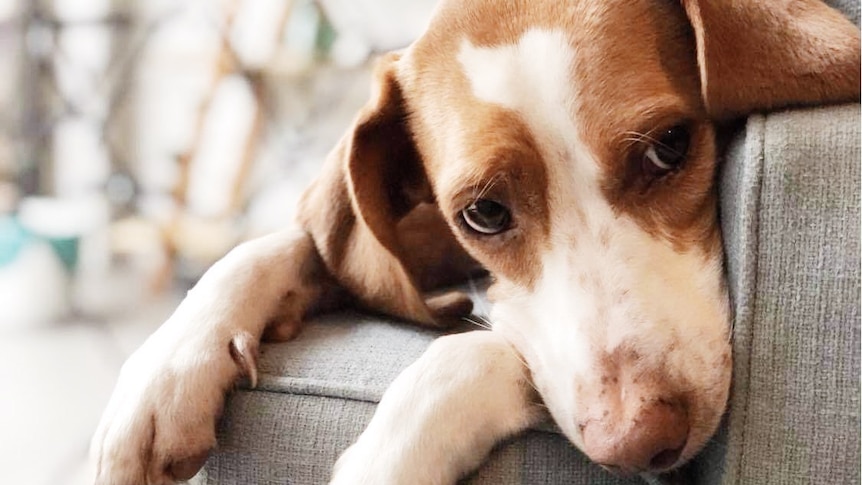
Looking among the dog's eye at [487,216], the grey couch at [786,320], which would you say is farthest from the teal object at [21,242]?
the grey couch at [786,320]

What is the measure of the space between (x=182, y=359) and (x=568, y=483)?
1.76ft

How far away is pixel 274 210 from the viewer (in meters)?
3.94

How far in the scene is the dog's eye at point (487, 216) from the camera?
1280mm

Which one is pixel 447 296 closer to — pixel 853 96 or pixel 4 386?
pixel 853 96

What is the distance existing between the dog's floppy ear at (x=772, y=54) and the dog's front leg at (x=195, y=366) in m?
0.69

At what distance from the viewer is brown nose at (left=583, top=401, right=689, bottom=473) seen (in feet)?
3.19

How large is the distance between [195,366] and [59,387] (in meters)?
1.98

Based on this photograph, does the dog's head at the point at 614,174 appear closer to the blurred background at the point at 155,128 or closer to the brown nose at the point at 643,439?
the brown nose at the point at 643,439

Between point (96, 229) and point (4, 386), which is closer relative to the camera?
point (4, 386)

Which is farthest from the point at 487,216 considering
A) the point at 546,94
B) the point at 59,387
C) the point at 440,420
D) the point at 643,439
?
the point at 59,387

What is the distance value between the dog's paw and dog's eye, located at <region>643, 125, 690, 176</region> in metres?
0.60

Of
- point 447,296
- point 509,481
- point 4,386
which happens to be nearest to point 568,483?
point 509,481

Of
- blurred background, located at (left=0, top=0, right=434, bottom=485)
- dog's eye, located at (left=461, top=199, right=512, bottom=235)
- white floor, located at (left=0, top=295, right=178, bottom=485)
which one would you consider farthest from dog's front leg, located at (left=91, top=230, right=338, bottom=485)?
blurred background, located at (left=0, top=0, right=434, bottom=485)

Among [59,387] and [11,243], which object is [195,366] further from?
[11,243]
